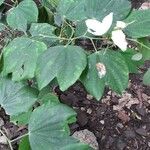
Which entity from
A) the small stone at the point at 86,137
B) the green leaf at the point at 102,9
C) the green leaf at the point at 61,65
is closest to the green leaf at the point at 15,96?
the green leaf at the point at 61,65

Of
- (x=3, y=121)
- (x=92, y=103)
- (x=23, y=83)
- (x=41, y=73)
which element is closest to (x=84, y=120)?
(x=92, y=103)

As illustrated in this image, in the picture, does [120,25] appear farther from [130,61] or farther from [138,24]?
[130,61]

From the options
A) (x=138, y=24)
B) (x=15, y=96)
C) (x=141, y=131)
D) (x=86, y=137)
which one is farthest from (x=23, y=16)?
(x=141, y=131)

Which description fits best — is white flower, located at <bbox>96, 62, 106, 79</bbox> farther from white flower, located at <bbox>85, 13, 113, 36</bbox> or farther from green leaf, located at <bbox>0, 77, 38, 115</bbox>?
green leaf, located at <bbox>0, 77, 38, 115</bbox>

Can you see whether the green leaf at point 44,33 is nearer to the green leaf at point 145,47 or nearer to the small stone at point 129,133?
the green leaf at point 145,47

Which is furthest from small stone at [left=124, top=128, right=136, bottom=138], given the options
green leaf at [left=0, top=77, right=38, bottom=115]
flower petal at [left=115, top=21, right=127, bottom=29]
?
flower petal at [left=115, top=21, right=127, bottom=29]

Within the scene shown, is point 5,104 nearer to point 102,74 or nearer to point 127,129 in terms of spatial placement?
point 102,74
